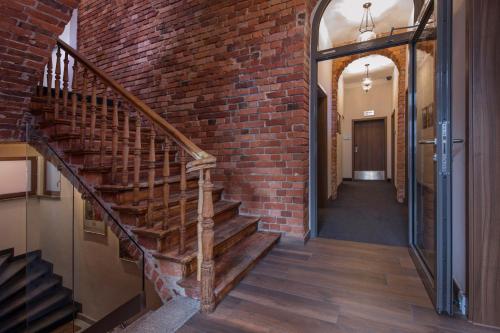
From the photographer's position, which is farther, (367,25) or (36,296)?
(36,296)

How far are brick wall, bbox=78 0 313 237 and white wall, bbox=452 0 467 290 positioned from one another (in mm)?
1278

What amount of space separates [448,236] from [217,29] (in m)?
3.15

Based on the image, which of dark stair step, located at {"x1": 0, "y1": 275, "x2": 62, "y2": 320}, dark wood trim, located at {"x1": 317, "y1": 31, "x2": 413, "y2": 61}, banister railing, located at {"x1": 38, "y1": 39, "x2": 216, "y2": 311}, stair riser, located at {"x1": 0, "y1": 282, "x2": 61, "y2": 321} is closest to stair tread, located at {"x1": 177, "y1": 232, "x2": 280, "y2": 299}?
banister railing, located at {"x1": 38, "y1": 39, "x2": 216, "y2": 311}

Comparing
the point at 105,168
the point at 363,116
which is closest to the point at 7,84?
the point at 105,168

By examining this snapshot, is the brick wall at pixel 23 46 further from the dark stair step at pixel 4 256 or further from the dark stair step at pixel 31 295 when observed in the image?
the dark stair step at pixel 4 256

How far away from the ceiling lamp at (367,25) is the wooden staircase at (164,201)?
3.06 metres

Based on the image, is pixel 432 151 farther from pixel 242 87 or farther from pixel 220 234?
pixel 242 87

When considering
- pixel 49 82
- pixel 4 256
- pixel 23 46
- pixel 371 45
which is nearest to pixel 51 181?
pixel 49 82

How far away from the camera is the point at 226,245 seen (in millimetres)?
2168

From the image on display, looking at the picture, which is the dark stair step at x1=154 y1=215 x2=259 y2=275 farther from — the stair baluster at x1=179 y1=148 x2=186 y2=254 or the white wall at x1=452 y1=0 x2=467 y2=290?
the white wall at x1=452 y1=0 x2=467 y2=290

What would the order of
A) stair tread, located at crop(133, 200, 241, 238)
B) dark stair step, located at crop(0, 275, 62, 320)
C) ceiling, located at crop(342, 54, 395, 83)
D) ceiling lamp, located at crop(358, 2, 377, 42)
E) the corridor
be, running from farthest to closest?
ceiling, located at crop(342, 54, 395, 83)
dark stair step, located at crop(0, 275, 62, 320)
ceiling lamp, located at crop(358, 2, 377, 42)
the corridor
stair tread, located at crop(133, 200, 241, 238)

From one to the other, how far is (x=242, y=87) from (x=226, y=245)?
1832 millimetres

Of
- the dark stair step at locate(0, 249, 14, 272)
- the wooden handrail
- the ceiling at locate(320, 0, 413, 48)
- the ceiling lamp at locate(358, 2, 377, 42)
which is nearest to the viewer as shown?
the wooden handrail

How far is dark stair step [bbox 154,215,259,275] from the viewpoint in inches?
69.0
